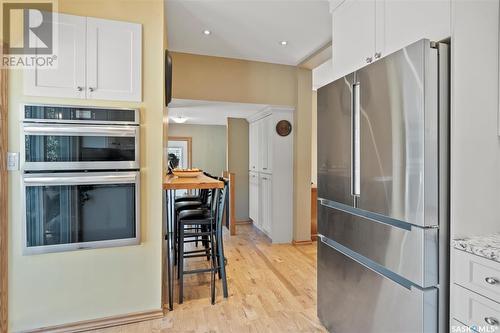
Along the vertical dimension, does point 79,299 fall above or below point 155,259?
below

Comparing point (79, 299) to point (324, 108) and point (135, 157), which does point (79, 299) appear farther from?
point (324, 108)

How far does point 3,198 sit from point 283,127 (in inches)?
123

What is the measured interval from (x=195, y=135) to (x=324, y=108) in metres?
4.63

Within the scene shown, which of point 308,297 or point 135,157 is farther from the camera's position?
point 308,297

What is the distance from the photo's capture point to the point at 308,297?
2514 mm

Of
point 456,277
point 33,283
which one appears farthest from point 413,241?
point 33,283

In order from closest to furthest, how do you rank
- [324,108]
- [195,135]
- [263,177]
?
[324,108]
[263,177]
[195,135]

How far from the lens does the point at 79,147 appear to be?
1.93 meters

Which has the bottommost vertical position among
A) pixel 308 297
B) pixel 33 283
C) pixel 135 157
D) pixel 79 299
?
pixel 308 297

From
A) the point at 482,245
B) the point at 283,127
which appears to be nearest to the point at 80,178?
the point at 482,245

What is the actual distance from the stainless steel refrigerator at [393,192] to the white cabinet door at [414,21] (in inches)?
5.5

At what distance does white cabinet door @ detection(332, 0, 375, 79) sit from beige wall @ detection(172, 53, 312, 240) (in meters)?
1.76

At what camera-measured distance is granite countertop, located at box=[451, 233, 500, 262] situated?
3.73ft

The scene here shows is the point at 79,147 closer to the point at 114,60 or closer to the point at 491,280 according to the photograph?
the point at 114,60
